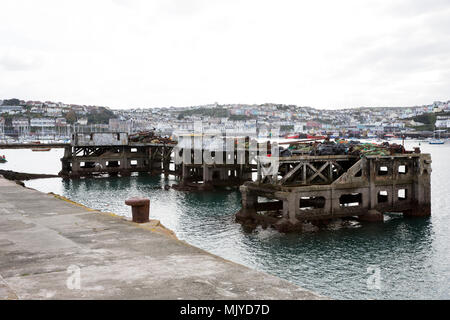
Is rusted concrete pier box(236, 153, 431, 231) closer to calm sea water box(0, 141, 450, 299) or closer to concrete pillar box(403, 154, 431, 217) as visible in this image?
concrete pillar box(403, 154, 431, 217)

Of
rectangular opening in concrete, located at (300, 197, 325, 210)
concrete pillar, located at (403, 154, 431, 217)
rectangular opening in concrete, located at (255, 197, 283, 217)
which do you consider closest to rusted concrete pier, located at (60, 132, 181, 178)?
rectangular opening in concrete, located at (300, 197, 325, 210)

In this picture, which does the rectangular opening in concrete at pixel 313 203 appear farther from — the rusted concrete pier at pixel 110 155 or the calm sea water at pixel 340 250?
the rusted concrete pier at pixel 110 155

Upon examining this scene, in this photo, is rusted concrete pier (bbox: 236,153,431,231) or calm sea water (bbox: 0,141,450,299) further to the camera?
rusted concrete pier (bbox: 236,153,431,231)

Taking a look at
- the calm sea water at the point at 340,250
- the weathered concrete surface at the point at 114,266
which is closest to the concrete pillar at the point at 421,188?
the calm sea water at the point at 340,250

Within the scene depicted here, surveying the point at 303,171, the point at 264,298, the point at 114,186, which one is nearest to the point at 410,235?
the point at 303,171

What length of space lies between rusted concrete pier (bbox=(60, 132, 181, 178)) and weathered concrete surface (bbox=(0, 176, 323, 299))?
47.1 metres

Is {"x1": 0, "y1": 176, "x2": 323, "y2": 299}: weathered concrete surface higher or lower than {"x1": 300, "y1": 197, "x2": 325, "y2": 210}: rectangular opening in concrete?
higher

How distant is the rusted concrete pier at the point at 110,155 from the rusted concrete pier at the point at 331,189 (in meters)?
32.6

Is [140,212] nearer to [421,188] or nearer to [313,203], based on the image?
[313,203]

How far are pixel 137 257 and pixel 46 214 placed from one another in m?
6.84

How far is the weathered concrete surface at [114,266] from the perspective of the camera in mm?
7418

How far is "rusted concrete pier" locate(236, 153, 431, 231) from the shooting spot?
85.3 feet

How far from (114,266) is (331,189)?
19570mm
